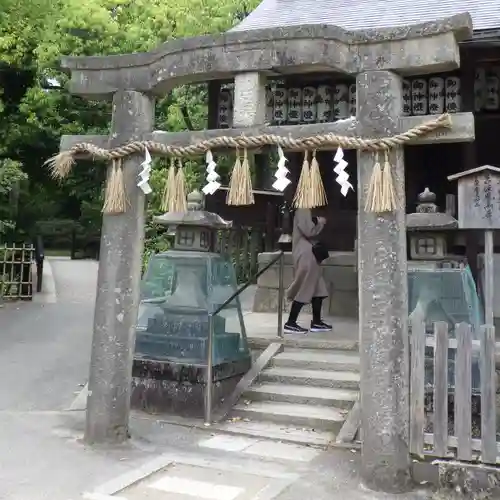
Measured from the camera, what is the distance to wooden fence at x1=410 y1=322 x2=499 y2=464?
464 cm

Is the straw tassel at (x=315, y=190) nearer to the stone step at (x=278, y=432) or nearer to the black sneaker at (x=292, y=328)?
the stone step at (x=278, y=432)

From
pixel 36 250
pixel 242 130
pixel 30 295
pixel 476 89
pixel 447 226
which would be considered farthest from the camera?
pixel 36 250

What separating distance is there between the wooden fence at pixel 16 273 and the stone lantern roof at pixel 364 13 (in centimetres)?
743

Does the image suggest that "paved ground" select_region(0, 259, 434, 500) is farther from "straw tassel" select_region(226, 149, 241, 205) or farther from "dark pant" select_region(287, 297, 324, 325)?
"dark pant" select_region(287, 297, 324, 325)

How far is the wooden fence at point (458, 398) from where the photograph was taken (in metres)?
4.64

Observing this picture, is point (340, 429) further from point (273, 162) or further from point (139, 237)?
point (273, 162)

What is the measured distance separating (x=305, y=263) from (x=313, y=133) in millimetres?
3244

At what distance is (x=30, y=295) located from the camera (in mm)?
14414

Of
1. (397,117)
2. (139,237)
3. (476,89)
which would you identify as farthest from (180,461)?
(476,89)

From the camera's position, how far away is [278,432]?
6172mm

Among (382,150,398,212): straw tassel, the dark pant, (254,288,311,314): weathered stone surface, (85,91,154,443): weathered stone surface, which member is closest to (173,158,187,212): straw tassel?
(85,91,154,443): weathered stone surface

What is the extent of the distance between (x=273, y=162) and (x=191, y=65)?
9.78 meters

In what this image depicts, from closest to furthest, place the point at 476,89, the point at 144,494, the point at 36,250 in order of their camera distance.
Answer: the point at 144,494, the point at 476,89, the point at 36,250

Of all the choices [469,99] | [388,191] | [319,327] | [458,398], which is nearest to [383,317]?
[458,398]
